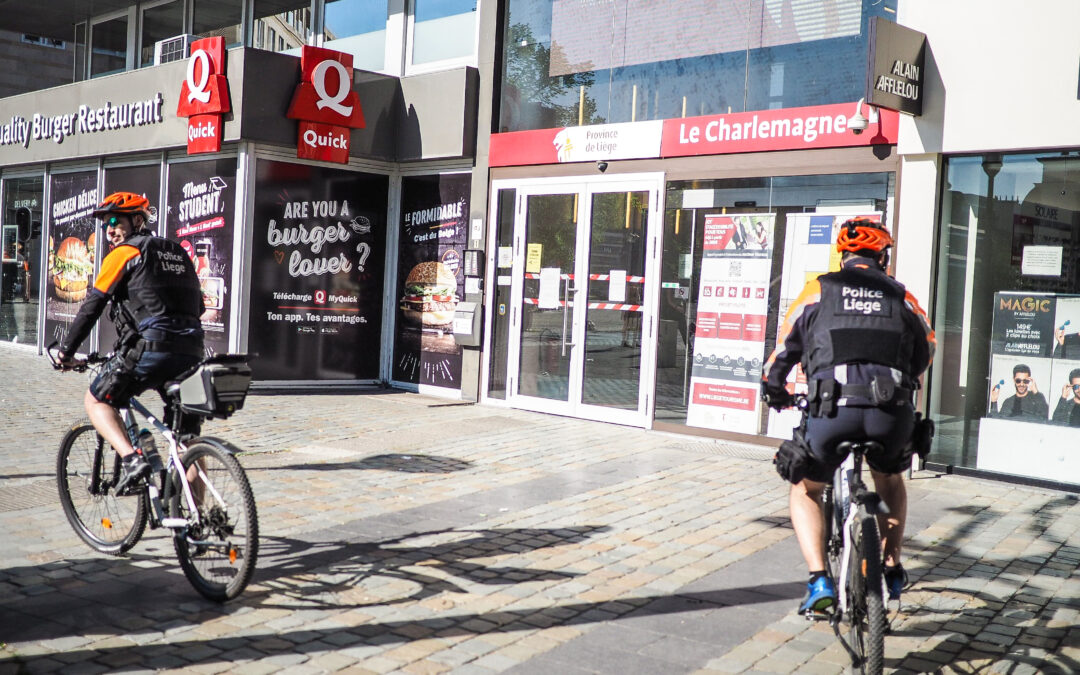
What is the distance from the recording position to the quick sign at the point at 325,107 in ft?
40.2

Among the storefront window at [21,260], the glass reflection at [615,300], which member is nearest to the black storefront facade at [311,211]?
the glass reflection at [615,300]

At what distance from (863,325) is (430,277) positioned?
9629 millimetres

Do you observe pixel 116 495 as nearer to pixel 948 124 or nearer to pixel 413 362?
pixel 948 124

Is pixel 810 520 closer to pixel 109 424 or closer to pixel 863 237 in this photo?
pixel 863 237

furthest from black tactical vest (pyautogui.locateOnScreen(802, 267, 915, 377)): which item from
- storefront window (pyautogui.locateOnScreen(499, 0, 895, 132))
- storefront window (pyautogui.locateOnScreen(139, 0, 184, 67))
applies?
storefront window (pyautogui.locateOnScreen(139, 0, 184, 67))

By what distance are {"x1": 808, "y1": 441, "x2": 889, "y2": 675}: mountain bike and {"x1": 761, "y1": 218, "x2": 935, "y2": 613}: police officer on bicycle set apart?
52mm

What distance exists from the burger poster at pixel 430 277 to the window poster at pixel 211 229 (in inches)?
86.1

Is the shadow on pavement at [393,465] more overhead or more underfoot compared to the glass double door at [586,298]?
more underfoot

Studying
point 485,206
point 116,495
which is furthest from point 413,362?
point 116,495

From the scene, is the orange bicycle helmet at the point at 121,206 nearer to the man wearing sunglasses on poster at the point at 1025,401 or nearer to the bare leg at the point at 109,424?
the bare leg at the point at 109,424

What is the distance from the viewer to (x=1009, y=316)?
27.6 feet

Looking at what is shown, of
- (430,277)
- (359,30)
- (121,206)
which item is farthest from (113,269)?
(359,30)

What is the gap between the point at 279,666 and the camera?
13.2 ft

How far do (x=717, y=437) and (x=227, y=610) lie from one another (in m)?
6.30
